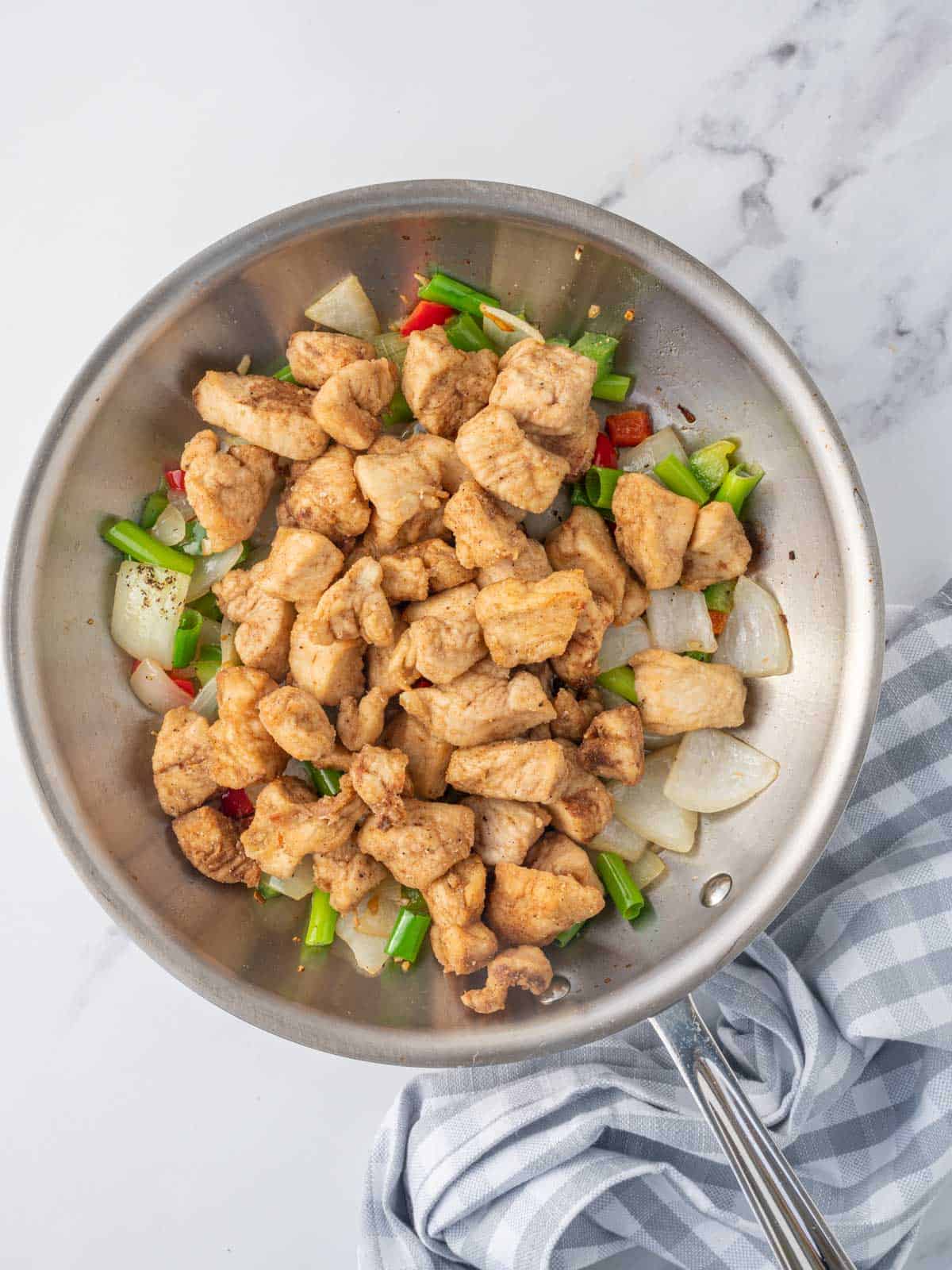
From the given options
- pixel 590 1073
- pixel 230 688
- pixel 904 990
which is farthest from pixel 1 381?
pixel 904 990

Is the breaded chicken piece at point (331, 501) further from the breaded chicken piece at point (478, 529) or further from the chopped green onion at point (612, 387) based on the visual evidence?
the chopped green onion at point (612, 387)

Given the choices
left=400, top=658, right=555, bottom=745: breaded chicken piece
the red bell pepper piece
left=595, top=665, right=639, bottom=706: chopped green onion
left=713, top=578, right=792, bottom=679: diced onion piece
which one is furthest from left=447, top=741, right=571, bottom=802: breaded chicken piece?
the red bell pepper piece

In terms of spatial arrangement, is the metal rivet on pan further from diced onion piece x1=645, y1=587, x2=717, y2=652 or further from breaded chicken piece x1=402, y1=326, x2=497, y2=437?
breaded chicken piece x1=402, y1=326, x2=497, y2=437

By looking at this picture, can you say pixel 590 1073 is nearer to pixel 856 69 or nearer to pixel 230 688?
pixel 230 688

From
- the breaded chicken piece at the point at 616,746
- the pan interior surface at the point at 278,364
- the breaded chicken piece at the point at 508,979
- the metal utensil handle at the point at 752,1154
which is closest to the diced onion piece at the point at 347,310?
the pan interior surface at the point at 278,364

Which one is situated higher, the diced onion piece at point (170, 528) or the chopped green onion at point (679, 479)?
the diced onion piece at point (170, 528)
